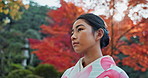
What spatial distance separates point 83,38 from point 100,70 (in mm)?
211

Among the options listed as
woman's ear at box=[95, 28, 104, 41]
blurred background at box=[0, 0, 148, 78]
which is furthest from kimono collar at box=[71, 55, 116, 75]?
blurred background at box=[0, 0, 148, 78]

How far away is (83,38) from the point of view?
1349mm

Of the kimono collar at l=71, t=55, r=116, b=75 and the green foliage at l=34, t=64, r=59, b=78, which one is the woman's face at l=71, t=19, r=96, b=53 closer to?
the kimono collar at l=71, t=55, r=116, b=75

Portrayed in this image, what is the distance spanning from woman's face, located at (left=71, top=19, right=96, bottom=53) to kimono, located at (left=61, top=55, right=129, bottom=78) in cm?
10

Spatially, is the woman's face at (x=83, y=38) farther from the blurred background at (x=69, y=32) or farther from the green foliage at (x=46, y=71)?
the green foliage at (x=46, y=71)

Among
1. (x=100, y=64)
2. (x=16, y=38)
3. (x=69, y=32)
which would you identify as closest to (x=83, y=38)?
(x=100, y=64)

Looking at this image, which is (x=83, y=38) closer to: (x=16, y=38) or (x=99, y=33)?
(x=99, y=33)

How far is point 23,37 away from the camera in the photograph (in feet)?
41.3

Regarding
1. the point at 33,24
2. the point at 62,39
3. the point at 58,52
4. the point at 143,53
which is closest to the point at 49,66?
the point at 62,39

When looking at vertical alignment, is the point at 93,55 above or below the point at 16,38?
above

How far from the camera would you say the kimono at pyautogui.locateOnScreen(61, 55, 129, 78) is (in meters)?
1.23

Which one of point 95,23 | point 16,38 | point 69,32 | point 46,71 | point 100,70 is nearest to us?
point 100,70

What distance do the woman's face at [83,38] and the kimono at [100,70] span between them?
0.10m

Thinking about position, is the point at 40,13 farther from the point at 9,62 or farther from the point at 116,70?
the point at 116,70
